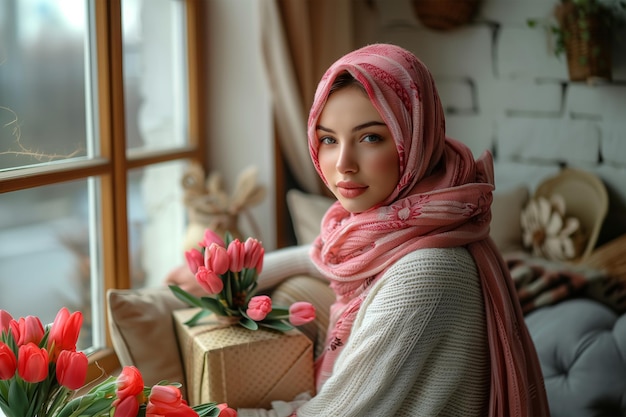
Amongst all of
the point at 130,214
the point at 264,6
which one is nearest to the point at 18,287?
the point at 130,214

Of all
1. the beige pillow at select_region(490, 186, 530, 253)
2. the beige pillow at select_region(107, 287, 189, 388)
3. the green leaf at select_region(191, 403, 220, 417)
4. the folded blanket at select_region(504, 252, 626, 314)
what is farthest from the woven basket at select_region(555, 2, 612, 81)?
the green leaf at select_region(191, 403, 220, 417)

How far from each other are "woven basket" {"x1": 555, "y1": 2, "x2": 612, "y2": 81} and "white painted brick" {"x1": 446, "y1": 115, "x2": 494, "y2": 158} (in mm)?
482

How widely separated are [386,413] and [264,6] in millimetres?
1597

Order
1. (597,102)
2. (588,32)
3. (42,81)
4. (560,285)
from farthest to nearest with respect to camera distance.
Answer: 1. (597,102)
2. (588,32)
3. (560,285)
4. (42,81)

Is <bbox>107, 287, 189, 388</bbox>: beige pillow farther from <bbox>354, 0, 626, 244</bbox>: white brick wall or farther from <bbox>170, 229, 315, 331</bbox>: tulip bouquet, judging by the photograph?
<bbox>354, 0, 626, 244</bbox>: white brick wall

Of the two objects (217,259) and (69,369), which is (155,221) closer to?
(217,259)

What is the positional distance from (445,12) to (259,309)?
157 cm

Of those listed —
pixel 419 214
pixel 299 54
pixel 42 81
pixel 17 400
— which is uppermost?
Result: pixel 299 54

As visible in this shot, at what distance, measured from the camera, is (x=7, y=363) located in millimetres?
1081

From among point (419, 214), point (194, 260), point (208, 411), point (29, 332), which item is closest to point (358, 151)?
point (419, 214)

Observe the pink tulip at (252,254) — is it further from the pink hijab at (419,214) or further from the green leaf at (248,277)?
the pink hijab at (419,214)

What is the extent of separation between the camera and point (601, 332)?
1.90 meters

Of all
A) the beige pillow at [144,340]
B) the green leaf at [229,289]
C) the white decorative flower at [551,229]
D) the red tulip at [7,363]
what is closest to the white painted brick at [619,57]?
the white decorative flower at [551,229]

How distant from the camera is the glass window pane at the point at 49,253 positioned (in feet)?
5.60
